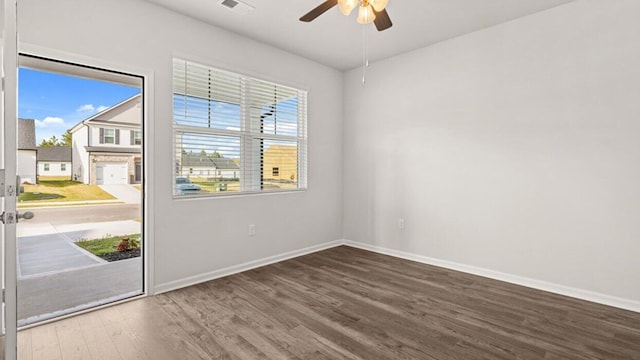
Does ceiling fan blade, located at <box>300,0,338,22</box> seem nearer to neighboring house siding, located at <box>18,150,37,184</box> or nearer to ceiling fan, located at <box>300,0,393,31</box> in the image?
ceiling fan, located at <box>300,0,393,31</box>

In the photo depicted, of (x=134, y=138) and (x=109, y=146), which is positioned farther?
(x=134, y=138)

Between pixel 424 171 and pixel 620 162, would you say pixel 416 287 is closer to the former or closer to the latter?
pixel 424 171

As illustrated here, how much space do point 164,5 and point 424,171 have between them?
10.9ft

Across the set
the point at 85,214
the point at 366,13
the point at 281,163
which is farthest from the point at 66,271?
the point at 366,13

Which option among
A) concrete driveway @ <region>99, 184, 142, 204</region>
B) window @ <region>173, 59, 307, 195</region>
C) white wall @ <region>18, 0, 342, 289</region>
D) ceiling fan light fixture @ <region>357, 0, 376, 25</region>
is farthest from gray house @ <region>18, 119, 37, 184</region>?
ceiling fan light fixture @ <region>357, 0, 376, 25</region>

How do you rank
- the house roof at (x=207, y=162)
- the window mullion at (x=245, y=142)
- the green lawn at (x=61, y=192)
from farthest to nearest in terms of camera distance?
1. the window mullion at (x=245, y=142)
2. the house roof at (x=207, y=162)
3. the green lawn at (x=61, y=192)

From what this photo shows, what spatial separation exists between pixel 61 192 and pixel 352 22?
365 cm

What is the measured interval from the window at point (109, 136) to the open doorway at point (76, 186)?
1cm

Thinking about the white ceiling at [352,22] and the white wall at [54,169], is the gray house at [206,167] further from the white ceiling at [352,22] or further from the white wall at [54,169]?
the white ceiling at [352,22]

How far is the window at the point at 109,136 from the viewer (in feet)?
12.3

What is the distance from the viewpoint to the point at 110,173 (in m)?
3.87

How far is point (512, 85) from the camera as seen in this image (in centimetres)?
324

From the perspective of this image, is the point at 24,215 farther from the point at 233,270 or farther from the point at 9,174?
the point at 233,270

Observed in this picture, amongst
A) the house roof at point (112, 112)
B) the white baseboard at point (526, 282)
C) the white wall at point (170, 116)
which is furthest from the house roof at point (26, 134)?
the white baseboard at point (526, 282)
